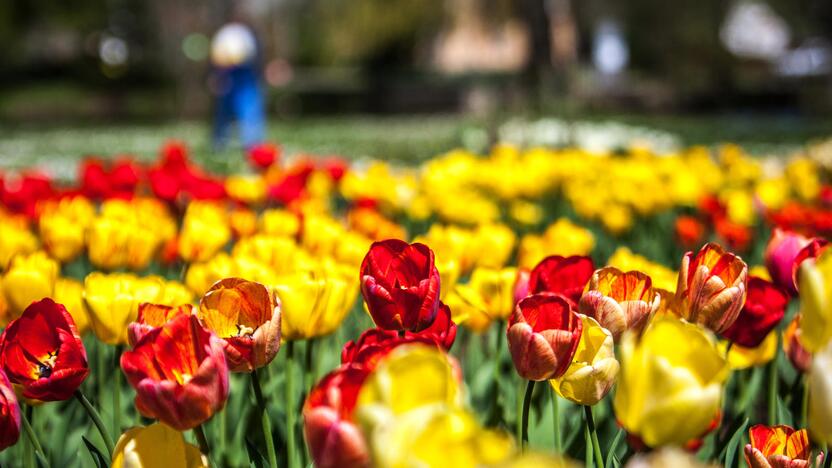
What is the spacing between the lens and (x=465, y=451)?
0.63 m

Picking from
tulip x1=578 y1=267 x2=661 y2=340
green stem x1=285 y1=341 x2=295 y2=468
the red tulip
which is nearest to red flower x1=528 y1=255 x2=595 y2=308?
tulip x1=578 y1=267 x2=661 y2=340

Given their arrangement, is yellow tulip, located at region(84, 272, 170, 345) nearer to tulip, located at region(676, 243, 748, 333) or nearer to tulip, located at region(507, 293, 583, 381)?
tulip, located at region(507, 293, 583, 381)

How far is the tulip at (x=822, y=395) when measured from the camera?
2.43ft

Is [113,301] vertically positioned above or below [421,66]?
above

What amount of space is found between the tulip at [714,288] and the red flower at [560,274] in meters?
0.17

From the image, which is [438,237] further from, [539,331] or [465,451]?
[465,451]

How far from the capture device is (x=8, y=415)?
94cm

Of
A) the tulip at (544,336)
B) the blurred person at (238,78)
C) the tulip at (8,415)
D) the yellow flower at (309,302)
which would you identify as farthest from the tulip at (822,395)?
the blurred person at (238,78)

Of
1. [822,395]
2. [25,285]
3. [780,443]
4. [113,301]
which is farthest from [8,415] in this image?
[780,443]

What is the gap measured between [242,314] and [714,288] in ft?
1.88

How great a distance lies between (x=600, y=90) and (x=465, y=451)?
2580 centimetres

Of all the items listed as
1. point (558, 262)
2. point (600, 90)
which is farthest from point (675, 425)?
point (600, 90)

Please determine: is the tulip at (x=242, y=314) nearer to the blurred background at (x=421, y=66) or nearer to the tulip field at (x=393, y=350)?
the tulip field at (x=393, y=350)

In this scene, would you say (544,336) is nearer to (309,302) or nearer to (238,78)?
(309,302)
